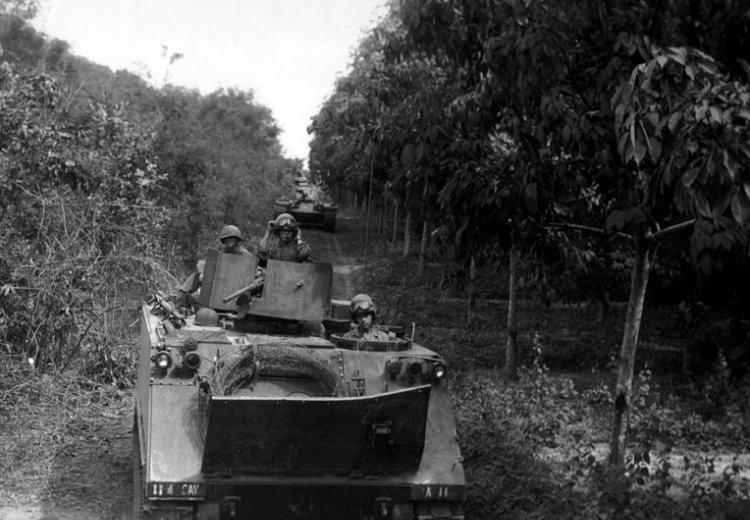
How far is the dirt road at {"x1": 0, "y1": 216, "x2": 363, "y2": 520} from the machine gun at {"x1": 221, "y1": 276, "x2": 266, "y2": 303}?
1927 millimetres

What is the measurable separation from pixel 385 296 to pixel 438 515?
15.9 meters

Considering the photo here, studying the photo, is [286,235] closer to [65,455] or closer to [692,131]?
[65,455]

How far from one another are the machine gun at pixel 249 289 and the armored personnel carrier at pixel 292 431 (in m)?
0.40

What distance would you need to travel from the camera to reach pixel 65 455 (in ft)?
32.7

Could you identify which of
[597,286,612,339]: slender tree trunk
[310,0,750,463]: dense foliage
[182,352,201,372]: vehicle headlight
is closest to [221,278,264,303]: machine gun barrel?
[182,352,201,372]: vehicle headlight

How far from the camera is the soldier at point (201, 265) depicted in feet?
29.9

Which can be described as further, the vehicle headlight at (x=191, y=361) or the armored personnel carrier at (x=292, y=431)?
the vehicle headlight at (x=191, y=361)

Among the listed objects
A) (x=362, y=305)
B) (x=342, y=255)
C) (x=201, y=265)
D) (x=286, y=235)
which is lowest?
(x=342, y=255)

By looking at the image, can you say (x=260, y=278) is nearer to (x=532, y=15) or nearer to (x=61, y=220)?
(x=532, y=15)

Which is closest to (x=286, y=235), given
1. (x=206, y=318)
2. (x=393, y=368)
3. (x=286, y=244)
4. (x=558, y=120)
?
(x=286, y=244)

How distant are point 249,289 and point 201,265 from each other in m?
1.37

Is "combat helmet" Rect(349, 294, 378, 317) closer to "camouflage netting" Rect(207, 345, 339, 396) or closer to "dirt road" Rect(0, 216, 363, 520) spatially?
"camouflage netting" Rect(207, 345, 339, 396)

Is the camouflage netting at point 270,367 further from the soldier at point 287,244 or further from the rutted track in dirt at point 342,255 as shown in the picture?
the rutted track in dirt at point 342,255


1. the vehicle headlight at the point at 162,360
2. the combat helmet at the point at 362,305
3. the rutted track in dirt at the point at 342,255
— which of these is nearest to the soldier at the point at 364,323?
the combat helmet at the point at 362,305
